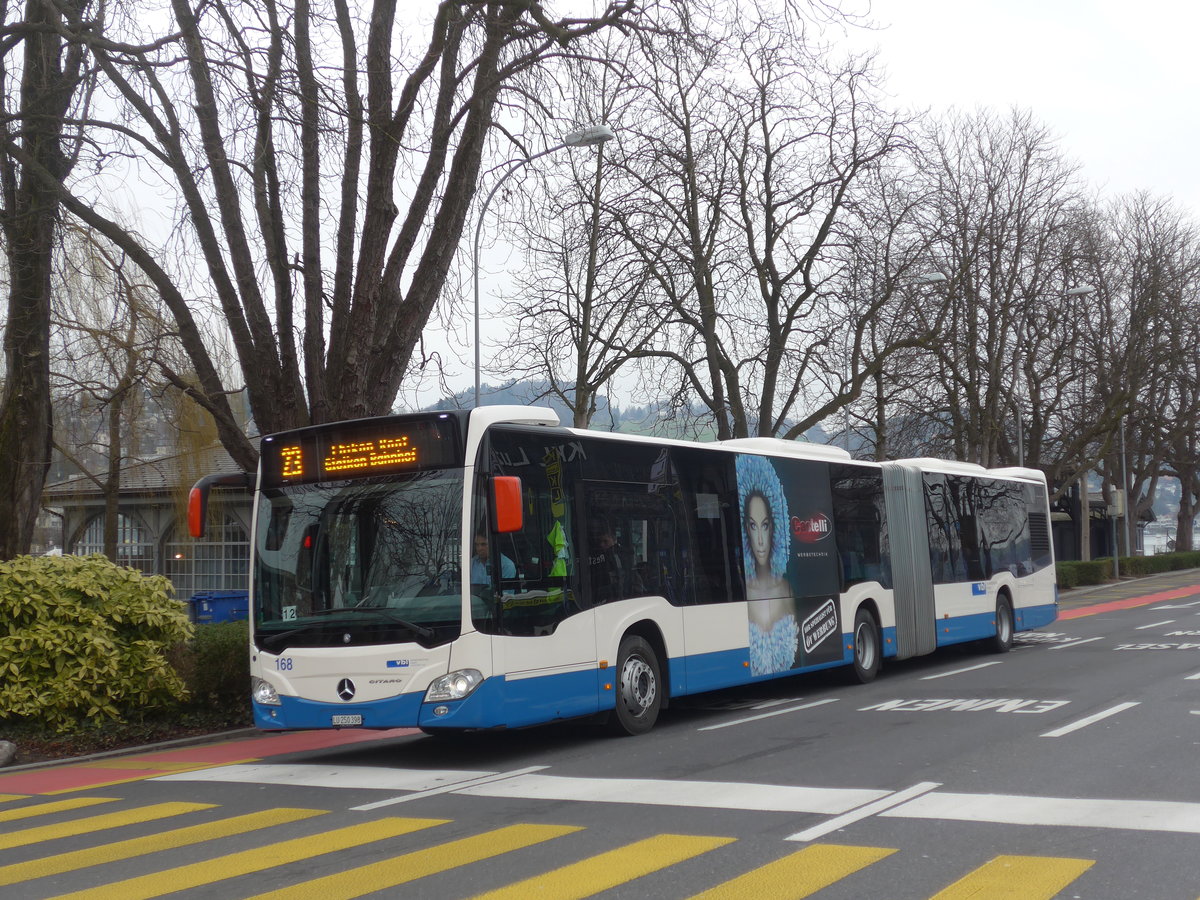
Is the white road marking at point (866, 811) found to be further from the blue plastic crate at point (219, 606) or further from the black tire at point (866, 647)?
the blue plastic crate at point (219, 606)

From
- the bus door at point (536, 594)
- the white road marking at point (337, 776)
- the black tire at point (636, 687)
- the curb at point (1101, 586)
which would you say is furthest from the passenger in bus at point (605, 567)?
the curb at point (1101, 586)

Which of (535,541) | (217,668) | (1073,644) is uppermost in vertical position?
(535,541)

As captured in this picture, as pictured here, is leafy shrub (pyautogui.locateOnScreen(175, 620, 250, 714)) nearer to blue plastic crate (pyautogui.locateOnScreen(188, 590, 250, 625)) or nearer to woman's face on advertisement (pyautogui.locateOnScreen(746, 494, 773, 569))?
woman's face on advertisement (pyautogui.locateOnScreen(746, 494, 773, 569))

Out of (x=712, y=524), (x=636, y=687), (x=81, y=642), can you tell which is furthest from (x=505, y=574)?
(x=81, y=642)

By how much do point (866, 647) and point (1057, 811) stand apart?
9.78 meters

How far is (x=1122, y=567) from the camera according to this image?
55000 mm

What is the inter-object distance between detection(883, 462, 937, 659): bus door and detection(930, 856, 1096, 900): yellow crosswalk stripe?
11.9m

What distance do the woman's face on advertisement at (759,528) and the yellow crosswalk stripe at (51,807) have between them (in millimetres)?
7824

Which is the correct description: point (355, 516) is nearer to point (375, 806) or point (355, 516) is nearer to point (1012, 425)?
point (375, 806)

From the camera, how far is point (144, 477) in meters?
37.4

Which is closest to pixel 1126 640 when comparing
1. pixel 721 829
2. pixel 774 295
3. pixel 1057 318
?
pixel 774 295

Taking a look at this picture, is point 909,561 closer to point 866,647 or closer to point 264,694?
point 866,647

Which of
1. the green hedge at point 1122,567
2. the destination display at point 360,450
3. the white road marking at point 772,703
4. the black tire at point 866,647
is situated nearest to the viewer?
the destination display at point 360,450

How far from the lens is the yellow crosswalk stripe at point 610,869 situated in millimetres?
→ 6023
